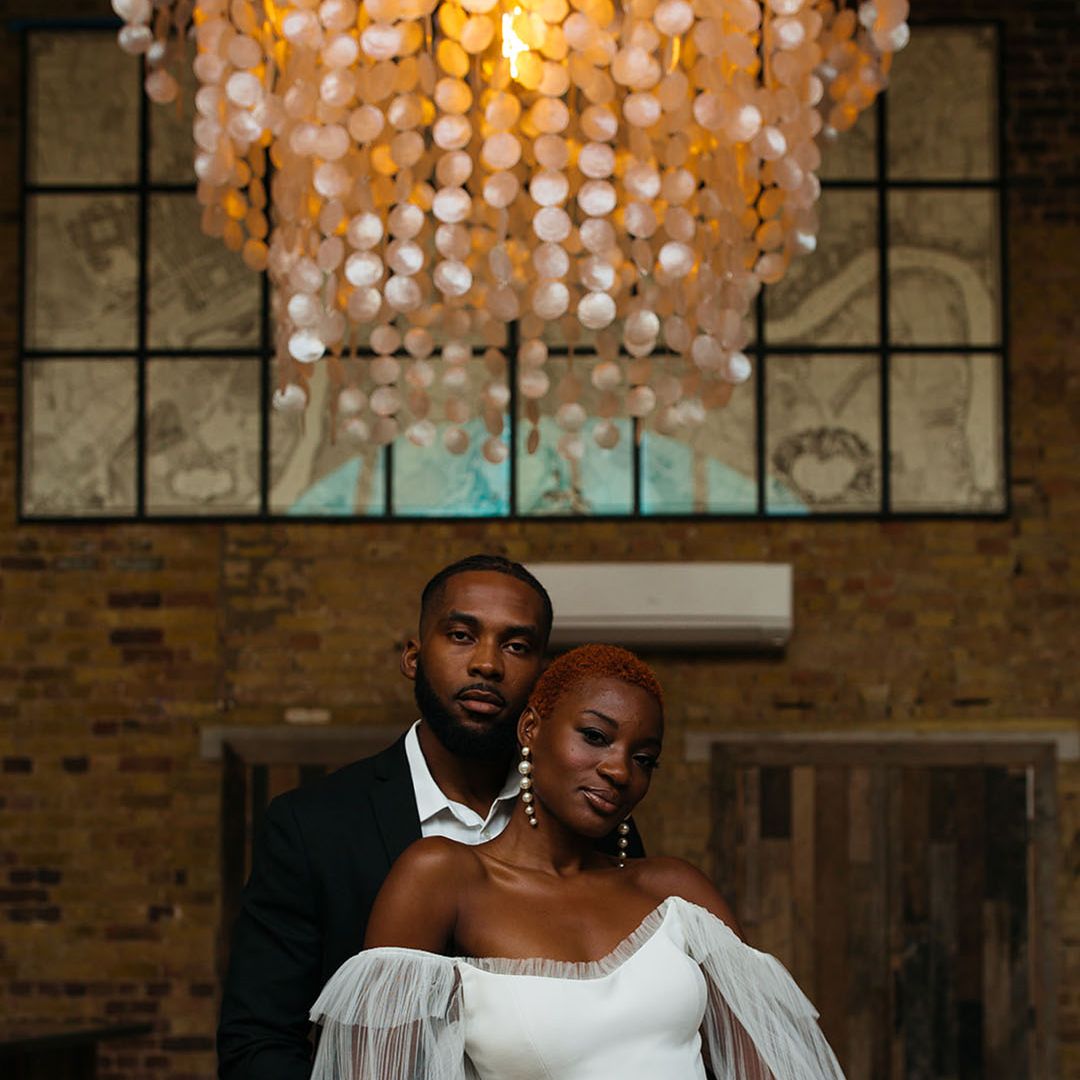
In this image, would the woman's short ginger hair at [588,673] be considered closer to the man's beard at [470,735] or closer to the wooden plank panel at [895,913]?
the man's beard at [470,735]

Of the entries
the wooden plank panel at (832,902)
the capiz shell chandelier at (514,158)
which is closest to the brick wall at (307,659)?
the wooden plank panel at (832,902)

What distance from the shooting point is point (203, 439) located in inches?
230

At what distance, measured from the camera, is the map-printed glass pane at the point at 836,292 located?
5844 millimetres

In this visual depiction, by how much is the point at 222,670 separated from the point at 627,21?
11.6ft

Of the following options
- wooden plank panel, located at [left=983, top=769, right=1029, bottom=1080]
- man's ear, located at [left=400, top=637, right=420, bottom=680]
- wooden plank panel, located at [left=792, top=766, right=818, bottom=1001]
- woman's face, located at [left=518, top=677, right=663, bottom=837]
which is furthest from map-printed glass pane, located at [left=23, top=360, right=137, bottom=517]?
woman's face, located at [left=518, top=677, right=663, bottom=837]

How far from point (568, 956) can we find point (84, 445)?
4.28 m

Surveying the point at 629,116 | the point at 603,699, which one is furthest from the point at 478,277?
the point at 603,699

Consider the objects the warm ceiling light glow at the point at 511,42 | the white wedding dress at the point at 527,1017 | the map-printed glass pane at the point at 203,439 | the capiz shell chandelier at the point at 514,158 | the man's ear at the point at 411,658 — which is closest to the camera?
the white wedding dress at the point at 527,1017

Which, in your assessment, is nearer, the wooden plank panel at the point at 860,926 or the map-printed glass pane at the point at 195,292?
the wooden plank panel at the point at 860,926

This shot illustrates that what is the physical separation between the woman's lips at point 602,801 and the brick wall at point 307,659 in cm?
365

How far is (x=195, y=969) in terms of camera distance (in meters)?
5.70

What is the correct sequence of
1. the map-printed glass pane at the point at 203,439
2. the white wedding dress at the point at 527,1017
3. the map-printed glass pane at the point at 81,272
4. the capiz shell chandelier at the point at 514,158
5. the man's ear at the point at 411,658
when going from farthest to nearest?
the map-printed glass pane at the point at 81,272 < the map-printed glass pane at the point at 203,439 < the capiz shell chandelier at the point at 514,158 < the man's ear at the point at 411,658 < the white wedding dress at the point at 527,1017

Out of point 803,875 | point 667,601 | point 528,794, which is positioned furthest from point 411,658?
point 803,875

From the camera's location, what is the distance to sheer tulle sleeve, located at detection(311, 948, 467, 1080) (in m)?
1.90
